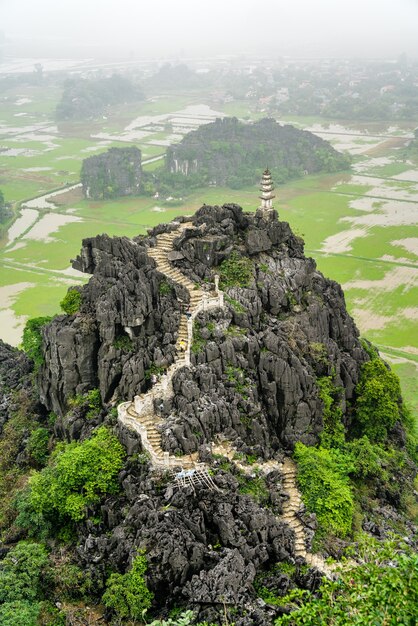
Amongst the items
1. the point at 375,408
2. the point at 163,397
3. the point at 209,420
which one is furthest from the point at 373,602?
the point at 375,408

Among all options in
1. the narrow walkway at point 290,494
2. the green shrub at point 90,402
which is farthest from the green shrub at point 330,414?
the green shrub at point 90,402

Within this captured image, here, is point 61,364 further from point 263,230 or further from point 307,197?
point 307,197

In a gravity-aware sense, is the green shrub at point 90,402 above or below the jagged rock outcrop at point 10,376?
above

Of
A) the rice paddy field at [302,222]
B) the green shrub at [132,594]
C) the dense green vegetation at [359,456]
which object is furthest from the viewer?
the rice paddy field at [302,222]

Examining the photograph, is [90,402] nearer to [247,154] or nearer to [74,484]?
[74,484]

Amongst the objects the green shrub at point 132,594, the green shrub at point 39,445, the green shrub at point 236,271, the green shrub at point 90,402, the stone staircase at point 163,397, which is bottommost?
the green shrub at point 39,445

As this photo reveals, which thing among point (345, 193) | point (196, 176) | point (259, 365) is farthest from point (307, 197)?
point (259, 365)

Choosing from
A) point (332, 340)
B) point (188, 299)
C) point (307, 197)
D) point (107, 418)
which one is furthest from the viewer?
point (307, 197)

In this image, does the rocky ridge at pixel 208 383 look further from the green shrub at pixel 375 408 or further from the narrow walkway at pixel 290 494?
the green shrub at pixel 375 408
